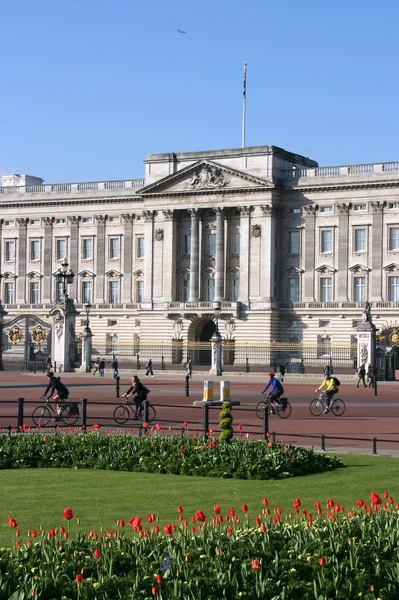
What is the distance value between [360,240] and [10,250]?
1584 inches

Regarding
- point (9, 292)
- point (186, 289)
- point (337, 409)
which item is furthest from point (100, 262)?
point (337, 409)

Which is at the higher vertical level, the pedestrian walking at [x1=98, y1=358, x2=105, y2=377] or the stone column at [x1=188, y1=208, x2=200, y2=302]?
the stone column at [x1=188, y1=208, x2=200, y2=302]

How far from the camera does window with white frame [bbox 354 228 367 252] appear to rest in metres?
107

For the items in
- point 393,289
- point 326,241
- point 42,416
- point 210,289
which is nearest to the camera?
point 42,416

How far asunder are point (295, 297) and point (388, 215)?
38.7 ft

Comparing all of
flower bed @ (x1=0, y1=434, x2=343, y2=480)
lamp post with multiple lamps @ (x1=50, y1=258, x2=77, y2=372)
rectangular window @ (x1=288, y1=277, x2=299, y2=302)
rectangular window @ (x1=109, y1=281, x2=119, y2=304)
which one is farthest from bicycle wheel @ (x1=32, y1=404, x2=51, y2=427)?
rectangular window @ (x1=109, y1=281, x2=119, y2=304)

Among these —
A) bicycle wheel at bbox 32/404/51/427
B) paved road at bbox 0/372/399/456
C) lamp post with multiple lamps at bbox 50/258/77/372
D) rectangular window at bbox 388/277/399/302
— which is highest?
rectangular window at bbox 388/277/399/302

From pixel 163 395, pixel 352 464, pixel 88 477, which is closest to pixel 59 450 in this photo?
pixel 88 477

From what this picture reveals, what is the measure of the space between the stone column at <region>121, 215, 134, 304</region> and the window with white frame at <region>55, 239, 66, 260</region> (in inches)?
298

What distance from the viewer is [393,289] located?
105188mm

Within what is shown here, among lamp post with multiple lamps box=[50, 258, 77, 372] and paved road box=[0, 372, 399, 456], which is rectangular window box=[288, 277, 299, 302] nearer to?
paved road box=[0, 372, 399, 456]

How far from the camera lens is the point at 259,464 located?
22.2 metres

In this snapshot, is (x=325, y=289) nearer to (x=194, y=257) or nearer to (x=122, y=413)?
(x=194, y=257)

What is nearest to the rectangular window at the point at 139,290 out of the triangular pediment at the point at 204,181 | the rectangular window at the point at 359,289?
the triangular pediment at the point at 204,181
